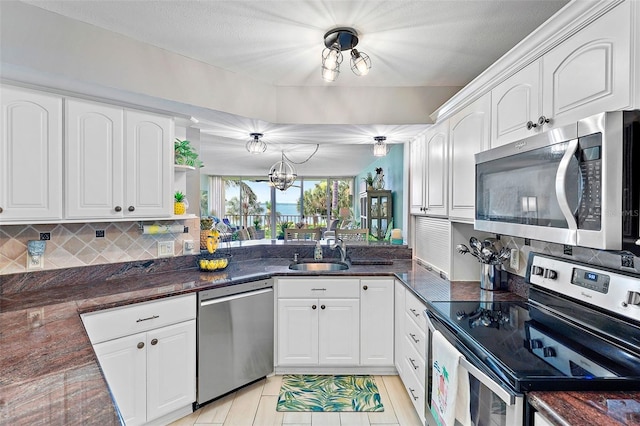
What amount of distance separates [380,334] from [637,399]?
182 cm

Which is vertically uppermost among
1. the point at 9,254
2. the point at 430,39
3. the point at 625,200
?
the point at 430,39

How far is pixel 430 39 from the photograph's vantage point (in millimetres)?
1936

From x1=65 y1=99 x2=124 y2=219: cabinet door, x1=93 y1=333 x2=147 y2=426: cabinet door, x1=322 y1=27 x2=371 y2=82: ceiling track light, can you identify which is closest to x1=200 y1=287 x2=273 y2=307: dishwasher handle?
x1=93 y1=333 x2=147 y2=426: cabinet door

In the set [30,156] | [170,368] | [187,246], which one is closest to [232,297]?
[170,368]

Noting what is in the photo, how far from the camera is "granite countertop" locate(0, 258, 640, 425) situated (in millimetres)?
881

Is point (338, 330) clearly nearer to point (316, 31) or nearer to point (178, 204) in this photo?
point (178, 204)

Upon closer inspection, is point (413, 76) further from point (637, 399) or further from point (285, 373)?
point (285, 373)

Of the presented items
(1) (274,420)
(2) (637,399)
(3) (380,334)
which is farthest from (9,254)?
(2) (637,399)

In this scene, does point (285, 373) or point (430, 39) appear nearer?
point (430, 39)

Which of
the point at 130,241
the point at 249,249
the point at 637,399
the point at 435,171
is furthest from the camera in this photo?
the point at 249,249

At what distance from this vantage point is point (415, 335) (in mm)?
2168

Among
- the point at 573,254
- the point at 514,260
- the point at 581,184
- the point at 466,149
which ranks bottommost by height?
the point at 514,260

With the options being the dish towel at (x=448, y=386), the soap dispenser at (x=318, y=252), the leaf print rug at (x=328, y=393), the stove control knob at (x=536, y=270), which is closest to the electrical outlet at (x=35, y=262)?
the leaf print rug at (x=328, y=393)

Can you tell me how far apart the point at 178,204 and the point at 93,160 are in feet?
2.09
